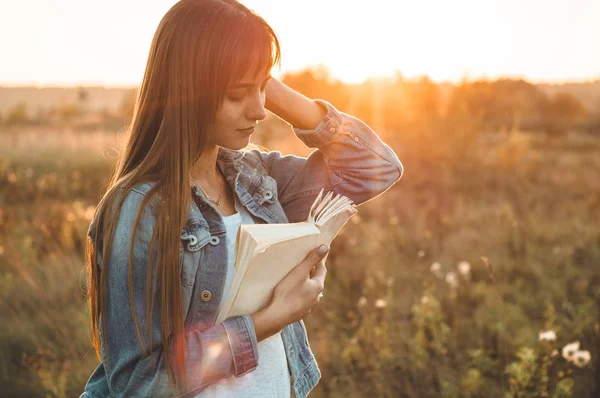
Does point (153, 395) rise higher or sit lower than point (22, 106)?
higher

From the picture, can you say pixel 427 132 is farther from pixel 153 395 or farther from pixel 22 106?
pixel 22 106

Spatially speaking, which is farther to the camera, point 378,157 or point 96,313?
point 378,157

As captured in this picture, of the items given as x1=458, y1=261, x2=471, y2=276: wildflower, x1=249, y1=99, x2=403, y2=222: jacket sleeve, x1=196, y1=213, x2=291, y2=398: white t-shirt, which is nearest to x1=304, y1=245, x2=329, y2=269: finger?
x1=196, y1=213, x2=291, y2=398: white t-shirt

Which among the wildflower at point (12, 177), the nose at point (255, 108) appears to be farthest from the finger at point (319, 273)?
the wildflower at point (12, 177)

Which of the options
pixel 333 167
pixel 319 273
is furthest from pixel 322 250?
pixel 333 167

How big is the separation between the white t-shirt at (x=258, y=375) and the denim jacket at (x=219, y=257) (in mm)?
35

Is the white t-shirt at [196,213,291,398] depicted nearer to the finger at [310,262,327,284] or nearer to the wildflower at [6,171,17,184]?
the finger at [310,262,327,284]

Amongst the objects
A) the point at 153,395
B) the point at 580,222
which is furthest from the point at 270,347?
the point at 580,222

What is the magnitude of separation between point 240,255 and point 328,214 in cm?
28

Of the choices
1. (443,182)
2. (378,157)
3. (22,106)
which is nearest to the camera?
(378,157)

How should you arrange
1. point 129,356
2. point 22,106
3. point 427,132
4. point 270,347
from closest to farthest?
1. point 129,356
2. point 270,347
3. point 427,132
4. point 22,106

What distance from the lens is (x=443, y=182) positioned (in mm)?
9016

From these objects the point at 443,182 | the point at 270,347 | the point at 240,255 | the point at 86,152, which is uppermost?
the point at 240,255

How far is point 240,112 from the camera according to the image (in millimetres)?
1445
